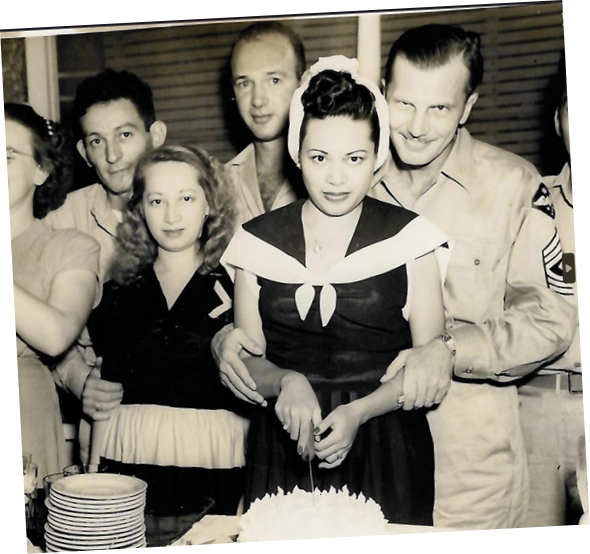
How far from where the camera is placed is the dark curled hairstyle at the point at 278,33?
10.2 ft

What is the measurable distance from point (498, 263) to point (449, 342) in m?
0.31

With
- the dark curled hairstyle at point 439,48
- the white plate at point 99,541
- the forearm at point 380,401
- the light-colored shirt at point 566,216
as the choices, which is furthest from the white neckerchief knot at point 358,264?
the white plate at point 99,541

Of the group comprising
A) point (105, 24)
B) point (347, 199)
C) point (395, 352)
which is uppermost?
point (105, 24)

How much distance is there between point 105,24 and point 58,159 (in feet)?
1.65

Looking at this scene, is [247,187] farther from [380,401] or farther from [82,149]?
[380,401]

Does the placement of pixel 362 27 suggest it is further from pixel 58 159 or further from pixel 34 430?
pixel 34 430

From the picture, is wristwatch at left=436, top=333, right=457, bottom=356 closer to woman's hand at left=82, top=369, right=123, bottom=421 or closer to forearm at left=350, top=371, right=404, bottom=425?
forearm at left=350, top=371, right=404, bottom=425

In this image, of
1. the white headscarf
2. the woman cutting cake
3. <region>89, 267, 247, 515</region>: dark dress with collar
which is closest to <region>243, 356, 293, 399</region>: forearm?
the woman cutting cake

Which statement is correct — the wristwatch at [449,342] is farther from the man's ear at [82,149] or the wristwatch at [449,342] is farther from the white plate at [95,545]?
the man's ear at [82,149]

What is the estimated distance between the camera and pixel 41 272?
3.29m

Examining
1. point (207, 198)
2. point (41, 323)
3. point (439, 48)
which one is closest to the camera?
point (439, 48)

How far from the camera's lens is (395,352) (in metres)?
3.07

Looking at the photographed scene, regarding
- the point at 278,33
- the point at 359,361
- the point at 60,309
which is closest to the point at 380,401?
the point at 359,361

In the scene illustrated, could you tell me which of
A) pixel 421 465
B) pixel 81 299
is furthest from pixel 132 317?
pixel 421 465
